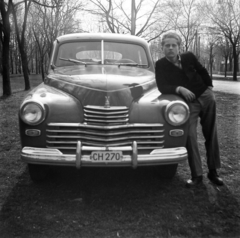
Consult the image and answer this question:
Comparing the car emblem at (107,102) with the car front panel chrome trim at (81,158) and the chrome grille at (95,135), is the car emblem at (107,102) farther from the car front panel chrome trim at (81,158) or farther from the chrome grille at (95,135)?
the car front panel chrome trim at (81,158)

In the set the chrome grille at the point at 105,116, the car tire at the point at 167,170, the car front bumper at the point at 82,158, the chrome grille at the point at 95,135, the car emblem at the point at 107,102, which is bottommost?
the car tire at the point at 167,170

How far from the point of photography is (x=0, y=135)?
5836 millimetres

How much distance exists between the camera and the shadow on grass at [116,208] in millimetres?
2473

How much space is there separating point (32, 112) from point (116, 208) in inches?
48.0

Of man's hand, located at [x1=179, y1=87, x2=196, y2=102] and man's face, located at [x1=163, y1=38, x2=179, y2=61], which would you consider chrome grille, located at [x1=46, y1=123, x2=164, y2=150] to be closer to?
man's hand, located at [x1=179, y1=87, x2=196, y2=102]

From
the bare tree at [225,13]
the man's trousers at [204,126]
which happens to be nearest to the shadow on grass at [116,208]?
the man's trousers at [204,126]

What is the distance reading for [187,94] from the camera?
10.4ft

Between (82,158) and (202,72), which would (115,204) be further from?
(202,72)

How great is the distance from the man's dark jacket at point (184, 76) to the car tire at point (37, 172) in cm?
158

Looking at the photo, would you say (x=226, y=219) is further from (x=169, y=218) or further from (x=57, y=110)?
(x=57, y=110)

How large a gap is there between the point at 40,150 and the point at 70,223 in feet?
2.44

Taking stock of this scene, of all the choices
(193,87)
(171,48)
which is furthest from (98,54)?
(193,87)

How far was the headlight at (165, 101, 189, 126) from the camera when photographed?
2980mm

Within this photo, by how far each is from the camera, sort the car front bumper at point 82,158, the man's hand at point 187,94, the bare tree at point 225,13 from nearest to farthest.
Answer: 1. the car front bumper at point 82,158
2. the man's hand at point 187,94
3. the bare tree at point 225,13
